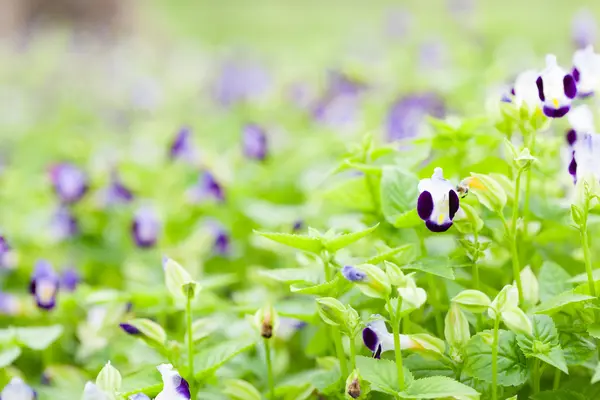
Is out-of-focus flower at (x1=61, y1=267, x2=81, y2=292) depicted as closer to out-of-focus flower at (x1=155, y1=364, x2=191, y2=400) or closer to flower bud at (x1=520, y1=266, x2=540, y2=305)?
out-of-focus flower at (x1=155, y1=364, x2=191, y2=400)

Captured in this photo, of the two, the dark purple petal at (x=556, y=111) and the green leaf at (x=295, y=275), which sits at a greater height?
the dark purple petal at (x=556, y=111)

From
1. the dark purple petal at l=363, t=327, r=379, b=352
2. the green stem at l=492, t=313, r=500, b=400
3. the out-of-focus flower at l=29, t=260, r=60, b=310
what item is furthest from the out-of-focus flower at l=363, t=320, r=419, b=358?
the out-of-focus flower at l=29, t=260, r=60, b=310

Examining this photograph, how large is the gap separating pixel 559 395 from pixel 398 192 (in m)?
0.33

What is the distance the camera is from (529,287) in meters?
1.02

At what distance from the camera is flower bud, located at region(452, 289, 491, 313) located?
888 mm

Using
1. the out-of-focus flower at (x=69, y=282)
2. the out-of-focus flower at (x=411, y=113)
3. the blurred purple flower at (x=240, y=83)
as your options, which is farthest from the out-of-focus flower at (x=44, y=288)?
the blurred purple flower at (x=240, y=83)

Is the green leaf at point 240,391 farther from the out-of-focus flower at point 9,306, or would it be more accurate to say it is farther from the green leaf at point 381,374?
the out-of-focus flower at point 9,306

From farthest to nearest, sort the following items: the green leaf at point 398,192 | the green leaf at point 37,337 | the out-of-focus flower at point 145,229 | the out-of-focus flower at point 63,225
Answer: the out-of-focus flower at point 63,225, the out-of-focus flower at point 145,229, the green leaf at point 37,337, the green leaf at point 398,192

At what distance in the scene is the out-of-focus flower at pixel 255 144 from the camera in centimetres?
201

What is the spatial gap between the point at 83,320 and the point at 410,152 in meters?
0.72

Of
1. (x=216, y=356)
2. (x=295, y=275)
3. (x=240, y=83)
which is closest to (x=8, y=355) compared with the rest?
(x=216, y=356)

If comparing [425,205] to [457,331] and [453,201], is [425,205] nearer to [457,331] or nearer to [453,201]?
[453,201]

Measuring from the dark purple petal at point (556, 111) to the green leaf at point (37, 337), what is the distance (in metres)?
0.77

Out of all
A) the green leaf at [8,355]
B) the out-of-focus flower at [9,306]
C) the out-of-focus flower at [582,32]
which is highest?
the out-of-focus flower at [582,32]
